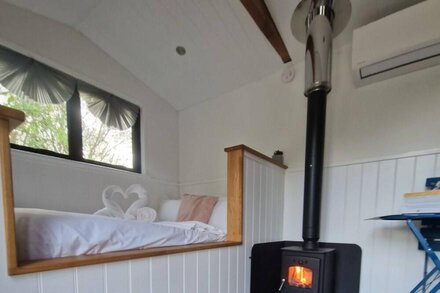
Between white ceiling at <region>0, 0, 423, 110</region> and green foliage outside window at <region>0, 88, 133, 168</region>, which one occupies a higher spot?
white ceiling at <region>0, 0, 423, 110</region>

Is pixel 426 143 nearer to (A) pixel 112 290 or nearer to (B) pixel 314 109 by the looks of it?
(B) pixel 314 109

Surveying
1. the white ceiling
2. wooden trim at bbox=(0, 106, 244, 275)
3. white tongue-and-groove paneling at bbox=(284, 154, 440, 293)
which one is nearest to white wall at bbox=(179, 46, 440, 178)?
white tongue-and-groove paneling at bbox=(284, 154, 440, 293)

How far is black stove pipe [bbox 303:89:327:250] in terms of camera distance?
1.38m

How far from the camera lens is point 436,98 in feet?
4.54

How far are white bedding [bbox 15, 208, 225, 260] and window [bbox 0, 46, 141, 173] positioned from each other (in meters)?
1.30

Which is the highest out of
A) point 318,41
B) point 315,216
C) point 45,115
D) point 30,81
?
point 318,41

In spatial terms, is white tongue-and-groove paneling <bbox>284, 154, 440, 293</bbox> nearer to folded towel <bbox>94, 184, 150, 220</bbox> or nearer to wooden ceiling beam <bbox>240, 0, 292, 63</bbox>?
wooden ceiling beam <bbox>240, 0, 292, 63</bbox>

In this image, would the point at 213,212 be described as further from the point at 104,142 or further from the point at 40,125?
the point at 40,125

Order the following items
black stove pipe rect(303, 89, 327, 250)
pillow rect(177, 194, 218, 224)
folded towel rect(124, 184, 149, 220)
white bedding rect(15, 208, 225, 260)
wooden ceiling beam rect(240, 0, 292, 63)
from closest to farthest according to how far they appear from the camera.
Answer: white bedding rect(15, 208, 225, 260) → folded towel rect(124, 184, 149, 220) → black stove pipe rect(303, 89, 327, 250) → wooden ceiling beam rect(240, 0, 292, 63) → pillow rect(177, 194, 218, 224)

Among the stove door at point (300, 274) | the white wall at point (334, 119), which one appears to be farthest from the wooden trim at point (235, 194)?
the white wall at point (334, 119)

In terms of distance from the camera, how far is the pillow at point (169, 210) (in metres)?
2.13

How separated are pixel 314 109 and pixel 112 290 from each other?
1.48 meters

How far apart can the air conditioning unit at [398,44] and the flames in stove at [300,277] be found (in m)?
1.45

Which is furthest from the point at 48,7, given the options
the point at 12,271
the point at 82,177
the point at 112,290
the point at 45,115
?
the point at 112,290
